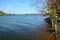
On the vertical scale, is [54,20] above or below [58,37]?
above

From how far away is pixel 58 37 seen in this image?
372 inches

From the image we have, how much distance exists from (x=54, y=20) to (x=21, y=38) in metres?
3.01

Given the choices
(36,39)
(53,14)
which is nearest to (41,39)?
(36,39)

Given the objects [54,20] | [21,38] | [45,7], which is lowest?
[21,38]

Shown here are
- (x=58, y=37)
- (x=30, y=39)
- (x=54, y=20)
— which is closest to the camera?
(x=58, y=37)

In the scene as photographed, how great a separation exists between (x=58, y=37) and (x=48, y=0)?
7324 millimetres

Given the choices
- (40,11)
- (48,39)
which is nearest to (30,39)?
(48,39)

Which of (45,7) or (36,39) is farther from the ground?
(45,7)

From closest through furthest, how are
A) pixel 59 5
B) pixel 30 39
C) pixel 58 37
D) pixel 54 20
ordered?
pixel 58 37, pixel 30 39, pixel 54 20, pixel 59 5

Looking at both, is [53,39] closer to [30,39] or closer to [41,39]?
[41,39]

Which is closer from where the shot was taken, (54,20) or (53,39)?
(53,39)

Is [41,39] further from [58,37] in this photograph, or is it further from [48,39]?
[58,37]

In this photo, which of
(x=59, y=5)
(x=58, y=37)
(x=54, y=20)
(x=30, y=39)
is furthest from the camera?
(x=59, y=5)

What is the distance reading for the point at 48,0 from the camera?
15945mm
